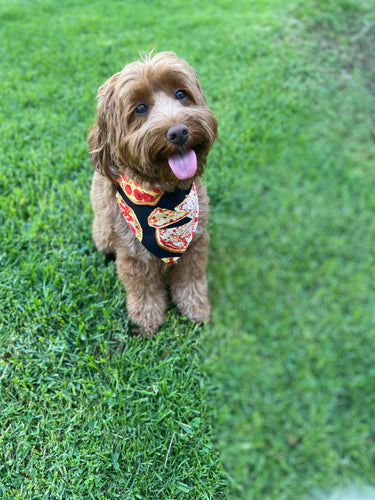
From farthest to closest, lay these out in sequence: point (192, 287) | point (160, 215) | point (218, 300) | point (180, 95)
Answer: point (218, 300) → point (192, 287) → point (160, 215) → point (180, 95)

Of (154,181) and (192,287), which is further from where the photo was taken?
(192,287)

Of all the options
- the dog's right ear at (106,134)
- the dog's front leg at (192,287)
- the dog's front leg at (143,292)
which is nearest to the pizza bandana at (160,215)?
the dog's right ear at (106,134)

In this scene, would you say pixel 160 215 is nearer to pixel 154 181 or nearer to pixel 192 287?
pixel 154 181

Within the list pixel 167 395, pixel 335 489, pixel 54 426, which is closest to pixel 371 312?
pixel 335 489

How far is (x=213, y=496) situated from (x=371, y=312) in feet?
7.34

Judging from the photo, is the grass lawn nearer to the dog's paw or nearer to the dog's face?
the dog's paw

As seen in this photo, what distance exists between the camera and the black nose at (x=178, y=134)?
2.20 m

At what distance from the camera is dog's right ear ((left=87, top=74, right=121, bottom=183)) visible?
2.44m

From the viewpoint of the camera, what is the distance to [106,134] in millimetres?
2590

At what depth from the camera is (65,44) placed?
5.97 metres

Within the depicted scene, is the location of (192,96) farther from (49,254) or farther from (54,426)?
(54,426)

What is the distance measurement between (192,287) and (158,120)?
163 centimetres

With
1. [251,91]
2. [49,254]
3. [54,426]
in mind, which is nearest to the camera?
[54,426]

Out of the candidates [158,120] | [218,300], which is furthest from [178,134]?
[218,300]
